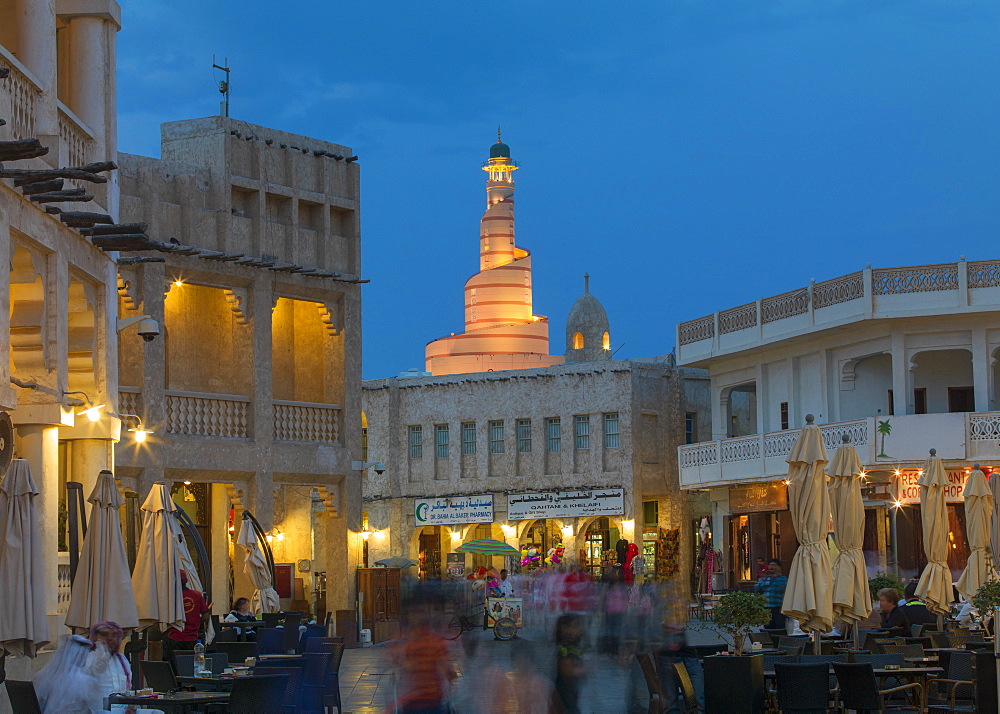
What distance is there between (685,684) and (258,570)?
1253 cm

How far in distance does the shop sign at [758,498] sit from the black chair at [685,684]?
24.6 metres

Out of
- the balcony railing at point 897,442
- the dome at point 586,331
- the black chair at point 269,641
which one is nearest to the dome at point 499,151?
the dome at point 586,331

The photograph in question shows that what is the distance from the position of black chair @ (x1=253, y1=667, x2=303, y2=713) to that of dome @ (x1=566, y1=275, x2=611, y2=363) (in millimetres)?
43173

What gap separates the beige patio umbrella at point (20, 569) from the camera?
1235 cm

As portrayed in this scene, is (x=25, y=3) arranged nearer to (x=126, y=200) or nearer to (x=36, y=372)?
(x=36, y=372)

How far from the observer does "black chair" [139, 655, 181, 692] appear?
42.8 feet

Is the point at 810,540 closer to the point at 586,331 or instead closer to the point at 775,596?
the point at 775,596

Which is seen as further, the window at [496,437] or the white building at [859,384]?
the window at [496,437]

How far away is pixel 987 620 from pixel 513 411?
3015cm

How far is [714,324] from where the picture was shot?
42.7 meters

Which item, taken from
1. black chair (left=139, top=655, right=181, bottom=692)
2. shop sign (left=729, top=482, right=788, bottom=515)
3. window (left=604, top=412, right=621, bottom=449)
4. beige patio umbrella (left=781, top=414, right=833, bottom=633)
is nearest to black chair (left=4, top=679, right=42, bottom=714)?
black chair (left=139, top=655, right=181, bottom=692)

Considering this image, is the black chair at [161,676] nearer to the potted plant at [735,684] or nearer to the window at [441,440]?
the potted plant at [735,684]

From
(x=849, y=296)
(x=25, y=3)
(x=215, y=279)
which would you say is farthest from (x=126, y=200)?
(x=849, y=296)

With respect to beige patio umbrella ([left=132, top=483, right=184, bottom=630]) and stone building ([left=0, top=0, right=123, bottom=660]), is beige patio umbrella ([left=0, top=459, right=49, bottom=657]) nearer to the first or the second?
stone building ([left=0, top=0, right=123, bottom=660])
